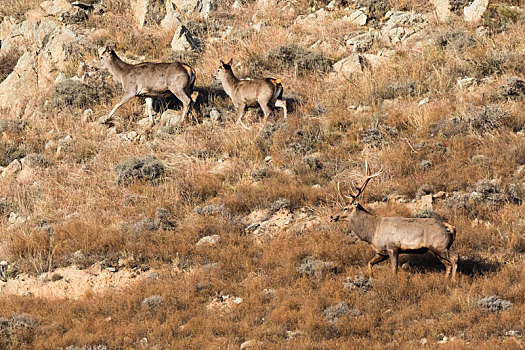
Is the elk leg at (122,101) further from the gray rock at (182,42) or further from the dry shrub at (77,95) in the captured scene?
the gray rock at (182,42)

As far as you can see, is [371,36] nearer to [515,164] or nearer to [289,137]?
[289,137]

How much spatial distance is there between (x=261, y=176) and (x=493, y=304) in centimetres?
635

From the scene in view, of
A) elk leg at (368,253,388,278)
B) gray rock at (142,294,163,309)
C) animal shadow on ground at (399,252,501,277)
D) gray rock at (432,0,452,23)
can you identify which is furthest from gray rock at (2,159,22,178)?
gray rock at (432,0,452,23)

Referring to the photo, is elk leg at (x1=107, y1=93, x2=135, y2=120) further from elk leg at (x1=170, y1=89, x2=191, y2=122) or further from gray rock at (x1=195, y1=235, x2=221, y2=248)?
gray rock at (x1=195, y1=235, x2=221, y2=248)

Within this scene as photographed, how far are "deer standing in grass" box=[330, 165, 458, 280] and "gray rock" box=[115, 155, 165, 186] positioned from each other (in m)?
5.04

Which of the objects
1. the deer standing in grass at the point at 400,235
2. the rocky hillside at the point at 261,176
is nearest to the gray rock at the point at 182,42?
the rocky hillside at the point at 261,176

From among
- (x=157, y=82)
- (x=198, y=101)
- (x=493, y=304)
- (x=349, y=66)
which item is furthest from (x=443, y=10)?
(x=493, y=304)

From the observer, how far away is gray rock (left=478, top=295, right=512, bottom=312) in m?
9.54

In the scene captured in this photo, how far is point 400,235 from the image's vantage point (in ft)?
35.0

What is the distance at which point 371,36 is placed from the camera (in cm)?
2120

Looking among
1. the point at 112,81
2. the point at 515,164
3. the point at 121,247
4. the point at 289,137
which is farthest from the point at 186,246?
the point at 112,81

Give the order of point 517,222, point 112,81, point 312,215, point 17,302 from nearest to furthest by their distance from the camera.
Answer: point 17,302 < point 517,222 < point 312,215 < point 112,81

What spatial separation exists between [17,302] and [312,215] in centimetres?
551

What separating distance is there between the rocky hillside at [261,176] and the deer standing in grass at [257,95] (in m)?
0.42
